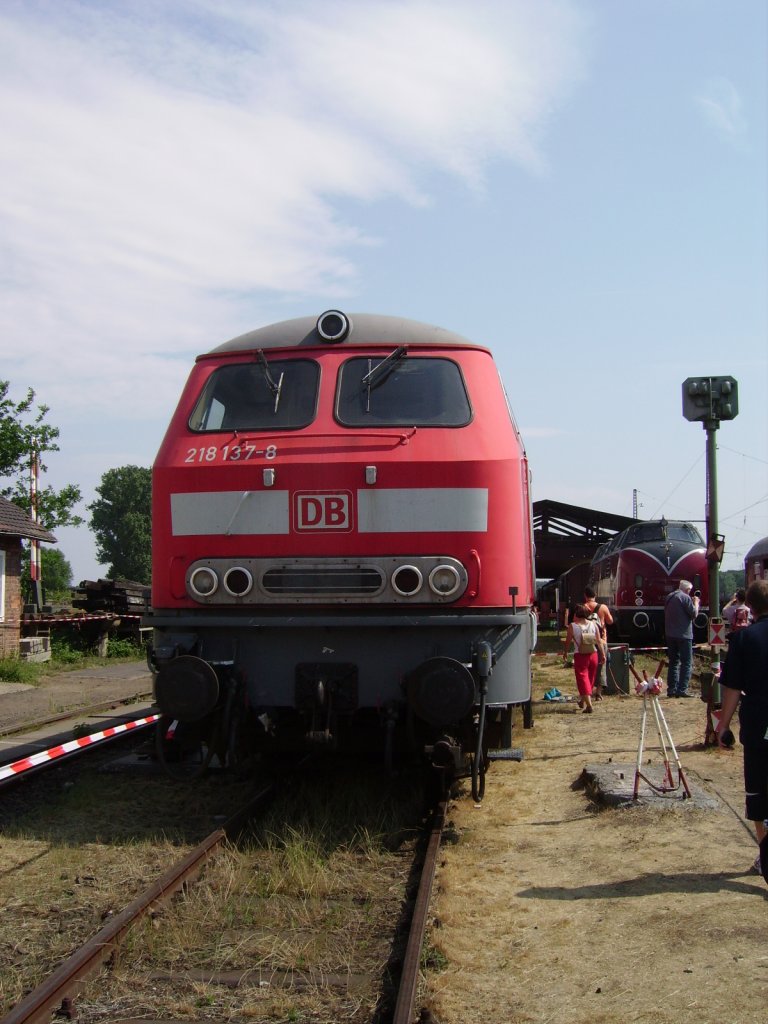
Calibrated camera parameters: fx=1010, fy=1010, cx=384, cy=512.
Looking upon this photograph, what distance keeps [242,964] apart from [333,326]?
13.9 feet

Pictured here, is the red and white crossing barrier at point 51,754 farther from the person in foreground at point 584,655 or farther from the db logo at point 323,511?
the person in foreground at point 584,655

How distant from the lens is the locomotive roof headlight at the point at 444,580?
6.21 m

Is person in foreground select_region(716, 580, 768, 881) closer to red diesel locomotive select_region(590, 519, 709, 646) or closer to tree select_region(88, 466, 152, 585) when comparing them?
red diesel locomotive select_region(590, 519, 709, 646)

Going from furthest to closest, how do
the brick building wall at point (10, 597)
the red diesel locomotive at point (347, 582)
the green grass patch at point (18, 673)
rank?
the brick building wall at point (10, 597)
the green grass patch at point (18, 673)
the red diesel locomotive at point (347, 582)

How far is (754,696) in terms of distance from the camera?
5.23 meters

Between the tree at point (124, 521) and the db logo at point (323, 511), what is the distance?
88.8m

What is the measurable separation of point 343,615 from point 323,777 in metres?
2.14

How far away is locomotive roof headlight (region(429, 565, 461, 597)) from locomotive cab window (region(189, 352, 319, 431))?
55.2 inches

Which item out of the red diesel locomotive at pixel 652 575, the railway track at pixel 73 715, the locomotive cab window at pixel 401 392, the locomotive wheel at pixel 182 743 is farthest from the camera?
the red diesel locomotive at pixel 652 575

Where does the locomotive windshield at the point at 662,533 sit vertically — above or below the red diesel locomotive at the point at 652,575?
above

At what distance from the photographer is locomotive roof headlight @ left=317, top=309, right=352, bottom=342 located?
702cm

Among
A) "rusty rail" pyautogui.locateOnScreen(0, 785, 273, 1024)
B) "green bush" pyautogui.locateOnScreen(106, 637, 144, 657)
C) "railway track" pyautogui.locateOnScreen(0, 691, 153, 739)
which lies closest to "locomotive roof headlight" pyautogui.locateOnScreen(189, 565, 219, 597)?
"rusty rail" pyautogui.locateOnScreen(0, 785, 273, 1024)

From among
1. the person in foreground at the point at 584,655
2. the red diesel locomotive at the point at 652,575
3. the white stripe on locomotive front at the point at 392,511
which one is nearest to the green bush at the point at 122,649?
the red diesel locomotive at the point at 652,575

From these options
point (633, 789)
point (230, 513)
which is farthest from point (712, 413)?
point (230, 513)
